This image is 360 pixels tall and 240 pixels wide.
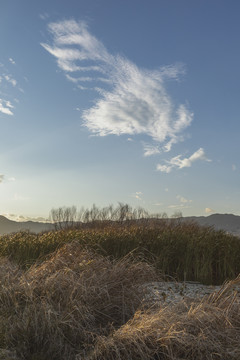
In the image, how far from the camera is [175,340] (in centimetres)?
385

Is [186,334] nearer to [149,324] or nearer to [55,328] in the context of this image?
[149,324]

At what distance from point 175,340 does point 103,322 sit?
1.40 meters

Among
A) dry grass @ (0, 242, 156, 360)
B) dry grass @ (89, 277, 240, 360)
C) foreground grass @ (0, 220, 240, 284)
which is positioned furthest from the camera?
foreground grass @ (0, 220, 240, 284)

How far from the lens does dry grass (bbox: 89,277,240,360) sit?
3734 millimetres

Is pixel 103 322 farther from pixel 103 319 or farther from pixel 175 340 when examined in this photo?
pixel 175 340

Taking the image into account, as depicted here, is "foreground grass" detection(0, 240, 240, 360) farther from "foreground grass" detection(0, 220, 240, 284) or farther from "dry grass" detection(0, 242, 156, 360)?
"foreground grass" detection(0, 220, 240, 284)

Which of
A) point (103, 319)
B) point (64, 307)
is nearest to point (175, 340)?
point (103, 319)

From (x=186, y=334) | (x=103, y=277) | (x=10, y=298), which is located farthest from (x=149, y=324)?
(x=10, y=298)

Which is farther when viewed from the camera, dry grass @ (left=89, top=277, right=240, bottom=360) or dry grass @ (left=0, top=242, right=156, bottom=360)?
dry grass @ (left=0, top=242, right=156, bottom=360)

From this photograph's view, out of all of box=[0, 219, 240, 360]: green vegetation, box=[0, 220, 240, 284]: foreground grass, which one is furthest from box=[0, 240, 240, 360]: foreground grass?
box=[0, 220, 240, 284]: foreground grass

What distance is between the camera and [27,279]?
18.9 feet

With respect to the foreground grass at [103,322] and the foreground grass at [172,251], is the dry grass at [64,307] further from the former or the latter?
the foreground grass at [172,251]

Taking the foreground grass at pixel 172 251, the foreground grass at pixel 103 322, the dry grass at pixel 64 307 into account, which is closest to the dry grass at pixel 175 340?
the foreground grass at pixel 103 322

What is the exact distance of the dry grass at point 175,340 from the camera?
3734 mm
